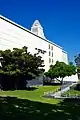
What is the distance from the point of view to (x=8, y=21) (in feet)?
226

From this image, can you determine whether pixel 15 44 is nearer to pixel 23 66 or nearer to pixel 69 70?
pixel 23 66

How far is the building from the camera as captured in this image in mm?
67281

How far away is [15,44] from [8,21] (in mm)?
7135

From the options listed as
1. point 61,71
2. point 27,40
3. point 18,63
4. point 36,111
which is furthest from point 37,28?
point 36,111

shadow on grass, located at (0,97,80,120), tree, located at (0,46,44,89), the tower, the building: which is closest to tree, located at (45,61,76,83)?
the building

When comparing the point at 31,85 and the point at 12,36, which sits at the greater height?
the point at 12,36

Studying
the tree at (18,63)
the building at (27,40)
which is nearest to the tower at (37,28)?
the building at (27,40)

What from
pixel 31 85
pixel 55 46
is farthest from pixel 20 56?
pixel 55 46

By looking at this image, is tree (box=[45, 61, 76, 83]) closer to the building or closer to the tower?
the building

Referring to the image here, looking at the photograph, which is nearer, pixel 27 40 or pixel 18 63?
pixel 18 63

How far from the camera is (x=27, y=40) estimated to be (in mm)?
78812

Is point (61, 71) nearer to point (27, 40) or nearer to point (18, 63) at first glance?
point (27, 40)

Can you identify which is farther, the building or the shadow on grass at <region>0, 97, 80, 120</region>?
the building

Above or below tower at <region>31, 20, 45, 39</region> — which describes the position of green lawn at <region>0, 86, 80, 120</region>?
below
